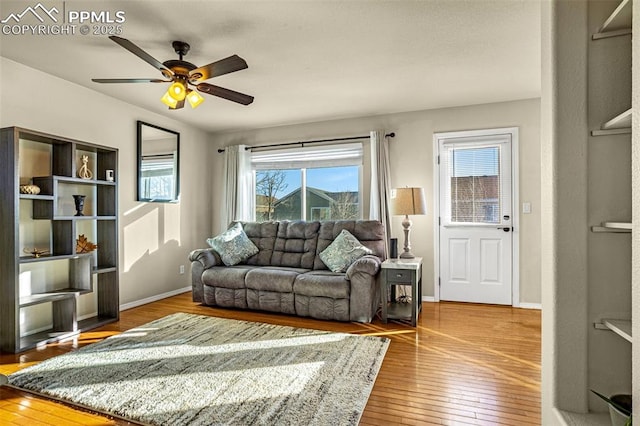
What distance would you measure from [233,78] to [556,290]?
10.1 feet

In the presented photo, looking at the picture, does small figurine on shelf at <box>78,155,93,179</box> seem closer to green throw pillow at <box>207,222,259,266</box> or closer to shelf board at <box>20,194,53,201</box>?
shelf board at <box>20,194,53,201</box>

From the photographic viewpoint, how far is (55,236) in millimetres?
3326

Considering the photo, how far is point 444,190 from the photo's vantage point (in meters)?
4.43

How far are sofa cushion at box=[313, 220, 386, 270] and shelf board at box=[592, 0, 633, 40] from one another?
9.43 ft

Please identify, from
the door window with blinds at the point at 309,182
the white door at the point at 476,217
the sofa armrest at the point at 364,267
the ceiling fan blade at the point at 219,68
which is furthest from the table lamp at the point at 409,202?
the ceiling fan blade at the point at 219,68

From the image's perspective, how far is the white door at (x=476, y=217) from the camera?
4.18m

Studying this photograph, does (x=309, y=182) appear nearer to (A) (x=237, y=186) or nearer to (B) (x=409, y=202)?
(A) (x=237, y=186)

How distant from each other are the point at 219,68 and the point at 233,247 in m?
2.47

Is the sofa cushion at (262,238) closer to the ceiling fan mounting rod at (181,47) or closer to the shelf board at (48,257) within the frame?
the shelf board at (48,257)

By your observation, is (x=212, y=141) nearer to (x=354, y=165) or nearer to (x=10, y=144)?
(x=354, y=165)

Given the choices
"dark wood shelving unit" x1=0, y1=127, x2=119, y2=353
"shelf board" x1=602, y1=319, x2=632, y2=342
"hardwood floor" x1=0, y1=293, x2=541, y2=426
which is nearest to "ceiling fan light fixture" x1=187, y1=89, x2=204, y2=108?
"dark wood shelving unit" x1=0, y1=127, x2=119, y2=353

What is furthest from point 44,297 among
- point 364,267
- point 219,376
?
point 364,267

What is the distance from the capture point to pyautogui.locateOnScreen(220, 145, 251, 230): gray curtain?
524 centimetres

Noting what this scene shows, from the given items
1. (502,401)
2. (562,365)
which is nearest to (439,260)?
(502,401)
